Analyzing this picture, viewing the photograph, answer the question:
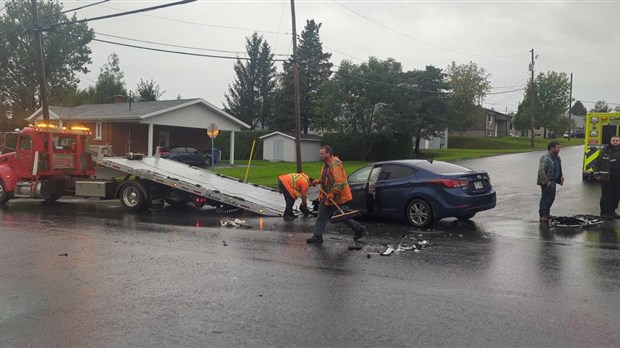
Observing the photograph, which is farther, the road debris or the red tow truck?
the red tow truck

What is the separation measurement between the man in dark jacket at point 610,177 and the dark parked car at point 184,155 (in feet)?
84.2

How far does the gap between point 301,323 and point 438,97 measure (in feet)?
126

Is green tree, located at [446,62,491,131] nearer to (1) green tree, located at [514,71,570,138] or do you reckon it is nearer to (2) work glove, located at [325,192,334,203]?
(1) green tree, located at [514,71,570,138]

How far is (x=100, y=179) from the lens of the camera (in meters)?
14.9

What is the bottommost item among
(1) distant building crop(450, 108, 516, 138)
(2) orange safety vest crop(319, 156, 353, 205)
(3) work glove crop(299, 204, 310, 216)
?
(3) work glove crop(299, 204, 310, 216)

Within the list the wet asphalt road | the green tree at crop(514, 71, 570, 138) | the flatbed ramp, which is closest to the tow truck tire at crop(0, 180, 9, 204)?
the flatbed ramp

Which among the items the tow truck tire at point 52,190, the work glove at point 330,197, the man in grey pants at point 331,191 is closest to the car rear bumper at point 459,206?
the man in grey pants at point 331,191

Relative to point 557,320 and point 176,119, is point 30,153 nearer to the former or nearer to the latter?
point 557,320

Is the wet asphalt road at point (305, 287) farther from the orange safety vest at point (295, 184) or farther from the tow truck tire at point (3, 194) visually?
the tow truck tire at point (3, 194)

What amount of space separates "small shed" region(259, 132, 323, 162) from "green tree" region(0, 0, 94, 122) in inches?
870

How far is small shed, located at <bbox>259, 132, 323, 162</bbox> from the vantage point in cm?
4112

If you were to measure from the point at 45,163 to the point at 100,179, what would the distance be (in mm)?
1789

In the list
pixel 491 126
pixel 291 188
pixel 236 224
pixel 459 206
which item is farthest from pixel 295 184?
pixel 491 126

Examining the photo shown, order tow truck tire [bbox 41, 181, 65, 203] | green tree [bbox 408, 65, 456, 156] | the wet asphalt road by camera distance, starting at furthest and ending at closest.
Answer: green tree [bbox 408, 65, 456, 156] → tow truck tire [bbox 41, 181, 65, 203] → the wet asphalt road
